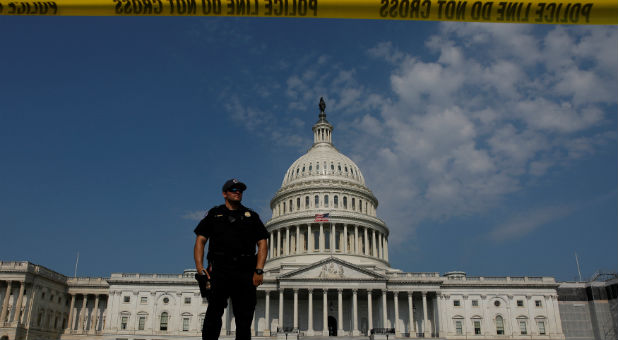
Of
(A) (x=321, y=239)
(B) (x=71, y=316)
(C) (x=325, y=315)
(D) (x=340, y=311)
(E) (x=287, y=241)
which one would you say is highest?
(E) (x=287, y=241)

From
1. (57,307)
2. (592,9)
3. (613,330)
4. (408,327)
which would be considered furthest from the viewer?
(57,307)

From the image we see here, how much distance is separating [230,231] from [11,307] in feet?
274

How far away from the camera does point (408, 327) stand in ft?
265

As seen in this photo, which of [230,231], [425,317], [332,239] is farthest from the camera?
[332,239]

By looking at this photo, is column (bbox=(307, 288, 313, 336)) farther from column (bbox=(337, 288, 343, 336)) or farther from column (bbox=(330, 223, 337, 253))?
column (bbox=(330, 223, 337, 253))

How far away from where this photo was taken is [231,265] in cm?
899

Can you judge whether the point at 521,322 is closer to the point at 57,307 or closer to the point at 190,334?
the point at 190,334

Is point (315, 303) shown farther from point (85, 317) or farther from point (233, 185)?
point (233, 185)

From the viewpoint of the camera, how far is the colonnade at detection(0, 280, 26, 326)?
75.7m

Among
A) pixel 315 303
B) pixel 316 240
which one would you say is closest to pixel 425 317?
pixel 315 303

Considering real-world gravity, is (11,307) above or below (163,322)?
above

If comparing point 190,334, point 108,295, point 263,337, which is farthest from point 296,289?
point 108,295

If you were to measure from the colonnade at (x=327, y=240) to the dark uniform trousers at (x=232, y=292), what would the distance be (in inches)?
3204

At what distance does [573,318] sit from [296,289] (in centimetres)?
4627
